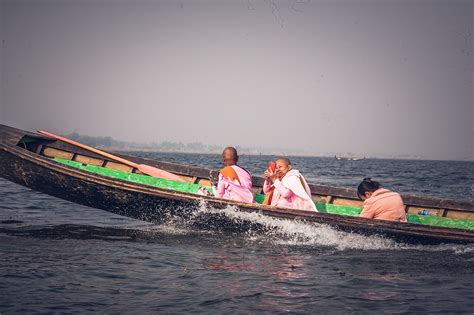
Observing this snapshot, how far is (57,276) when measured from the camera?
21.6 ft

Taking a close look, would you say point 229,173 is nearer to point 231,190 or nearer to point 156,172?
point 231,190

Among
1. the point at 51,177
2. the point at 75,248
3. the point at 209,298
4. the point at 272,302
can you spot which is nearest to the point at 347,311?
the point at 272,302

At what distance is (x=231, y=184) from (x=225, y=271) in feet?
9.17

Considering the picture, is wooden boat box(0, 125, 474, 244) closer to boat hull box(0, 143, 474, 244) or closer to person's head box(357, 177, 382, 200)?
boat hull box(0, 143, 474, 244)

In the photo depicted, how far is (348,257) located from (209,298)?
3374mm

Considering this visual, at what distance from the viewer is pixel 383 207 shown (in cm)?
912

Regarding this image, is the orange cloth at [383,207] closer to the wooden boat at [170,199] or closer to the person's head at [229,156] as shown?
the wooden boat at [170,199]

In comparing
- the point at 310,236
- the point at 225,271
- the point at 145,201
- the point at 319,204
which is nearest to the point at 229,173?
the point at 145,201

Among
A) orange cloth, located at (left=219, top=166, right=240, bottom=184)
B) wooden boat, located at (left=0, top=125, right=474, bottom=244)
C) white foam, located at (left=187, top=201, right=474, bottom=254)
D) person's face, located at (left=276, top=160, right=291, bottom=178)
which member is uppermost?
person's face, located at (left=276, top=160, right=291, bottom=178)

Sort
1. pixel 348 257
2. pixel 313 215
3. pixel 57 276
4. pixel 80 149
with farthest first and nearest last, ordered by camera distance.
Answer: pixel 80 149 → pixel 313 215 → pixel 348 257 → pixel 57 276

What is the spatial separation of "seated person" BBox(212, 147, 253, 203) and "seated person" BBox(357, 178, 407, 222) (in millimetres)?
2255

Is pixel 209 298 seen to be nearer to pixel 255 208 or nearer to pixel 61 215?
pixel 255 208

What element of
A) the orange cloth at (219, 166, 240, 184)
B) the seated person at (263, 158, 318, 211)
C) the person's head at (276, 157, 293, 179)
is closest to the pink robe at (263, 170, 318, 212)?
the seated person at (263, 158, 318, 211)

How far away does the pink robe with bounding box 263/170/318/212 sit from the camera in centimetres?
927
